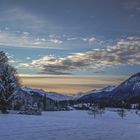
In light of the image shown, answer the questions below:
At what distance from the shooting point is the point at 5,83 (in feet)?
279

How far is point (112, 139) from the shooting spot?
37.8 m

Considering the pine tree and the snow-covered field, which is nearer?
the snow-covered field

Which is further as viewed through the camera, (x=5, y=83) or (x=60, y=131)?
(x=5, y=83)

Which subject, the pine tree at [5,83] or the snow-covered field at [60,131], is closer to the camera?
the snow-covered field at [60,131]

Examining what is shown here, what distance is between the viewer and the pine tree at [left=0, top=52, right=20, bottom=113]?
3314 inches

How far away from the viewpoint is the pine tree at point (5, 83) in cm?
8419

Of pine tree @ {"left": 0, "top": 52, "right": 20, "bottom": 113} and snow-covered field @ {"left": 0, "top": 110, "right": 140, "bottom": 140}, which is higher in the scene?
pine tree @ {"left": 0, "top": 52, "right": 20, "bottom": 113}

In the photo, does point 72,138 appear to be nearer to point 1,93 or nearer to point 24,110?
point 1,93

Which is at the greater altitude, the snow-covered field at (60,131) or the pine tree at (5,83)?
the pine tree at (5,83)

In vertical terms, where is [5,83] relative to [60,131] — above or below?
above

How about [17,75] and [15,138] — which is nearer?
[15,138]

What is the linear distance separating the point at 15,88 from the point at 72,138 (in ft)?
163

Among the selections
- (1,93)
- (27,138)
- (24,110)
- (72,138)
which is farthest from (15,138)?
(24,110)

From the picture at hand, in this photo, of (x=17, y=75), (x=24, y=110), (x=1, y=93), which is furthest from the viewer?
(x=24, y=110)
